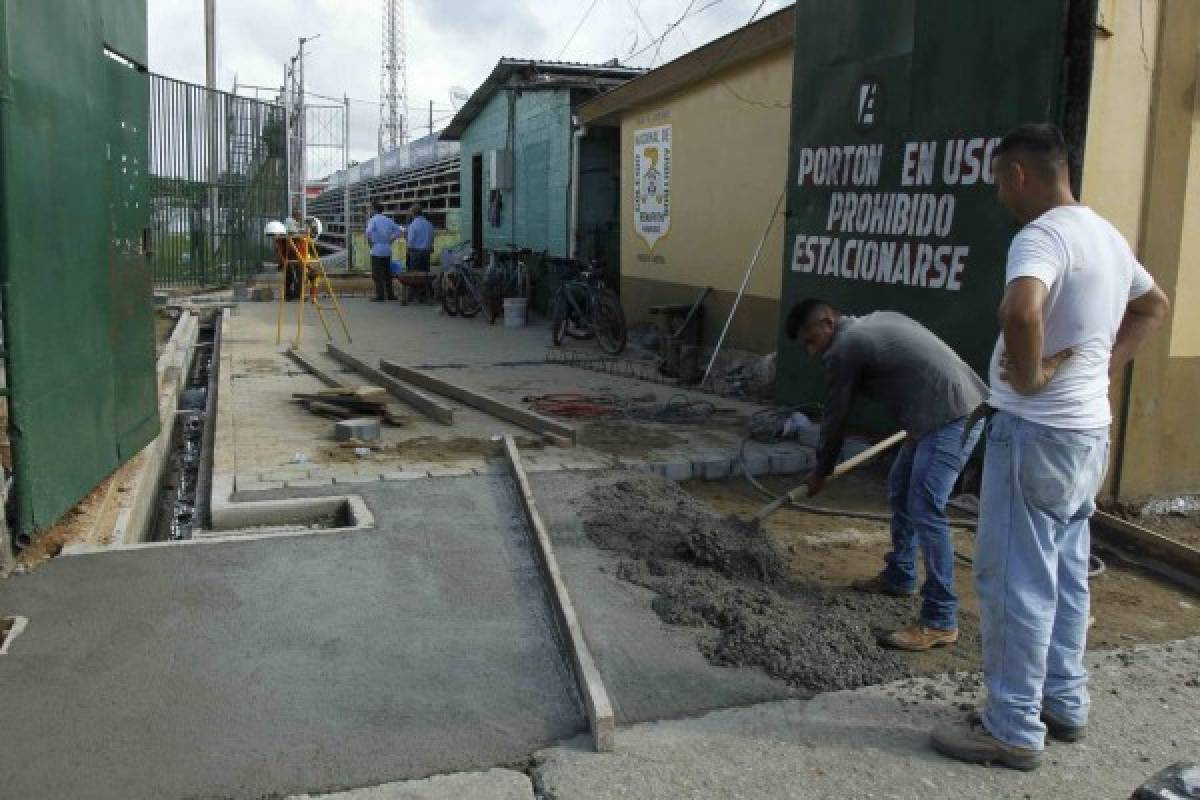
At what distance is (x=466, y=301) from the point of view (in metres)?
18.7

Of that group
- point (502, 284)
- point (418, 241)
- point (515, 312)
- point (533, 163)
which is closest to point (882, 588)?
point (515, 312)

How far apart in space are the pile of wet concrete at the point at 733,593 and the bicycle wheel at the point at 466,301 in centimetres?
1275

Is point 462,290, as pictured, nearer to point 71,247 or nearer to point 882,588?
point 71,247

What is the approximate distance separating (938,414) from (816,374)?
363 centimetres

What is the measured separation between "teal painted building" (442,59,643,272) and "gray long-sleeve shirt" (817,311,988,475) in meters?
10.8

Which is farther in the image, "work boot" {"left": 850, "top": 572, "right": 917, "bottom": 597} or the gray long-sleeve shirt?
"work boot" {"left": 850, "top": 572, "right": 917, "bottom": 597}

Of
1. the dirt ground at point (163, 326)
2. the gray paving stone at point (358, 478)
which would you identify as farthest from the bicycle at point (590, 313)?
the gray paving stone at point (358, 478)

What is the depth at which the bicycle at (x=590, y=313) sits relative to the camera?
13055 millimetres

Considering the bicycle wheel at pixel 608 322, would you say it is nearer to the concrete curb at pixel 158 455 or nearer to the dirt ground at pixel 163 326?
the concrete curb at pixel 158 455

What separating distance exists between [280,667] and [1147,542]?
448cm

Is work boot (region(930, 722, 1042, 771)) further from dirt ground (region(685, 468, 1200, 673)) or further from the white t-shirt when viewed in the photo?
the white t-shirt

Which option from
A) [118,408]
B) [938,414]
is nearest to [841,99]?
[938,414]

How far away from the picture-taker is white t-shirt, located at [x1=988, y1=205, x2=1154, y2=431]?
3.27 meters

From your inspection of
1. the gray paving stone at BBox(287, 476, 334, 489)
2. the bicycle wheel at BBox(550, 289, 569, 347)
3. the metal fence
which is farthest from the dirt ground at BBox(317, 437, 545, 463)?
the metal fence
